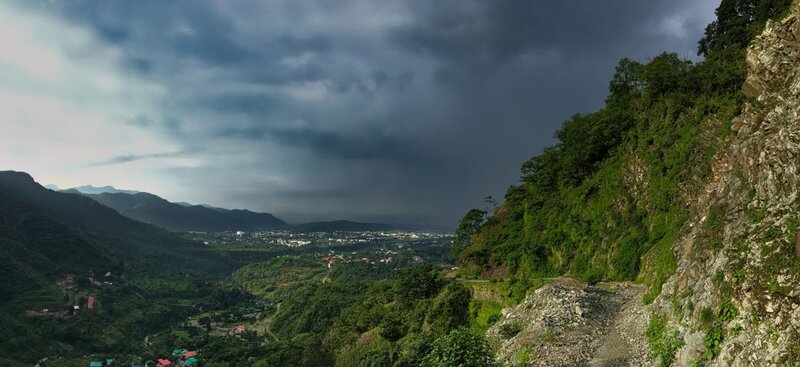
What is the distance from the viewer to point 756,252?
42.5 ft

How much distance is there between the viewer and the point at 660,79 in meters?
38.2

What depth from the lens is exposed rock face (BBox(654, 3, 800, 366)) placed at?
11.2 metres

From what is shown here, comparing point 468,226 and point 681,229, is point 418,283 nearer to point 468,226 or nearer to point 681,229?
point 468,226

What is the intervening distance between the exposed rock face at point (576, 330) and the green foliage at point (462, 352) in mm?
2884

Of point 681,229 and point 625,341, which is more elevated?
point 681,229

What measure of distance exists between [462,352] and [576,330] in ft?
33.0

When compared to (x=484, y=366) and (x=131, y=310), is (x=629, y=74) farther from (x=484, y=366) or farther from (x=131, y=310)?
(x=131, y=310)

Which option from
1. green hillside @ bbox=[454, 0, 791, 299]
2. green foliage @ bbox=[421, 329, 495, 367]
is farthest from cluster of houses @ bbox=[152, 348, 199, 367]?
green foliage @ bbox=[421, 329, 495, 367]

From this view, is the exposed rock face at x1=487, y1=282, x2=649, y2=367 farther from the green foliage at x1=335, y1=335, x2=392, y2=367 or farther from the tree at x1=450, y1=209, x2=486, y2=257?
the tree at x1=450, y1=209, x2=486, y2=257

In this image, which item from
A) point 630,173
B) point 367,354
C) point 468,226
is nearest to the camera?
point 630,173

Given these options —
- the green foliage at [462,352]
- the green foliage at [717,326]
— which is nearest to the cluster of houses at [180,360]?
the green foliage at [462,352]

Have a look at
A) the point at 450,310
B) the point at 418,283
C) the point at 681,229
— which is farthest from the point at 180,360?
the point at 681,229

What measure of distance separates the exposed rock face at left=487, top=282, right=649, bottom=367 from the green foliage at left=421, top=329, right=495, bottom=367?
2884 mm

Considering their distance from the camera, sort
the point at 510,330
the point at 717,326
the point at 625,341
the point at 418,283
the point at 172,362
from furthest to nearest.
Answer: the point at 172,362, the point at 418,283, the point at 510,330, the point at 625,341, the point at 717,326
